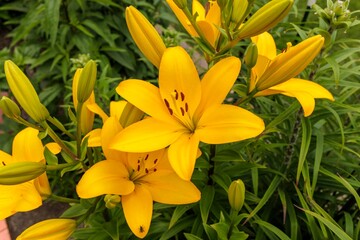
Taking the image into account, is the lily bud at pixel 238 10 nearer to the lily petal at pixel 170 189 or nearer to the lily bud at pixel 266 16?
the lily bud at pixel 266 16

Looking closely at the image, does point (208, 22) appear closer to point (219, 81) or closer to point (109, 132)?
point (219, 81)

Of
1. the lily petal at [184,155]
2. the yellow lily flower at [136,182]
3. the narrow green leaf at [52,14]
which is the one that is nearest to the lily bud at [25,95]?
the yellow lily flower at [136,182]

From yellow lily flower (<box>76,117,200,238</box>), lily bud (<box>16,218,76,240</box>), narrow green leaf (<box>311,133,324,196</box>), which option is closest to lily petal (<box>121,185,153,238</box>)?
yellow lily flower (<box>76,117,200,238</box>)

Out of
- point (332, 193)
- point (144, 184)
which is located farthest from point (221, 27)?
point (332, 193)

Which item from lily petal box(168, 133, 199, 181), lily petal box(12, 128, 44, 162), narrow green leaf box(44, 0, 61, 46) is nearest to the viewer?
lily petal box(168, 133, 199, 181)

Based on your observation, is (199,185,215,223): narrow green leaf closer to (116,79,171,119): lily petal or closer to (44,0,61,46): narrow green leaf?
(116,79,171,119): lily petal

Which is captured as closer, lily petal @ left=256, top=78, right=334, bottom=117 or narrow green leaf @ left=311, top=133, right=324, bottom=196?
lily petal @ left=256, top=78, right=334, bottom=117
